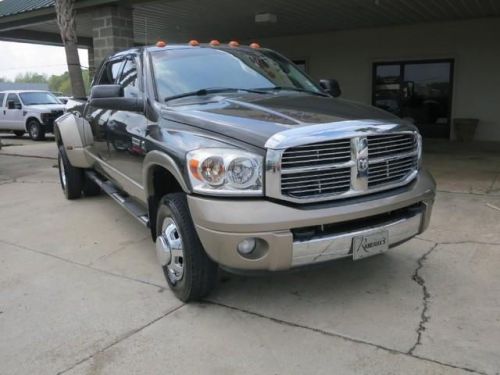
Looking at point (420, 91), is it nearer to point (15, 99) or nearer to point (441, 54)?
point (441, 54)

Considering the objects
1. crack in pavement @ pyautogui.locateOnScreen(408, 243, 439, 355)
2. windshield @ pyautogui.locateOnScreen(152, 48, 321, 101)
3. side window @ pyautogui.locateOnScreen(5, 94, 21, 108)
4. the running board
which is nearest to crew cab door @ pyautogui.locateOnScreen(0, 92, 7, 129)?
side window @ pyautogui.locateOnScreen(5, 94, 21, 108)

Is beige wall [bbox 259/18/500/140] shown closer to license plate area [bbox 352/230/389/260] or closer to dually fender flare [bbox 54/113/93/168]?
dually fender flare [bbox 54/113/93/168]

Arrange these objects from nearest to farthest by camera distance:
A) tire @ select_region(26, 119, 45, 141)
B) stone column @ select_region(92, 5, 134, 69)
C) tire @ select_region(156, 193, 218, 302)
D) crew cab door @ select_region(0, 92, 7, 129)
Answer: tire @ select_region(156, 193, 218, 302) → stone column @ select_region(92, 5, 134, 69) → tire @ select_region(26, 119, 45, 141) → crew cab door @ select_region(0, 92, 7, 129)

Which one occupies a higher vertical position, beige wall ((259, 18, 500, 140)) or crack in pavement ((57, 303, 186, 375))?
beige wall ((259, 18, 500, 140))

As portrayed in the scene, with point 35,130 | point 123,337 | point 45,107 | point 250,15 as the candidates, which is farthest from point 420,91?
point 35,130

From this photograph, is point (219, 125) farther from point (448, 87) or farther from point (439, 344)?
point (448, 87)

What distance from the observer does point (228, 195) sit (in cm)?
316

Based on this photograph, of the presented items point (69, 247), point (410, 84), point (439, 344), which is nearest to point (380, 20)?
point (410, 84)

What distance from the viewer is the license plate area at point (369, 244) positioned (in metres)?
3.33

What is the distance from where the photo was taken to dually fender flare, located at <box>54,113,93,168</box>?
260 inches

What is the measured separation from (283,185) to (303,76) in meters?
2.33

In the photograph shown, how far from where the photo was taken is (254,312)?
3.69 metres

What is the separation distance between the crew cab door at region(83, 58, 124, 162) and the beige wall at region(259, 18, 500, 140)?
35.3 feet

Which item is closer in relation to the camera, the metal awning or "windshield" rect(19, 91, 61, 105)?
the metal awning
